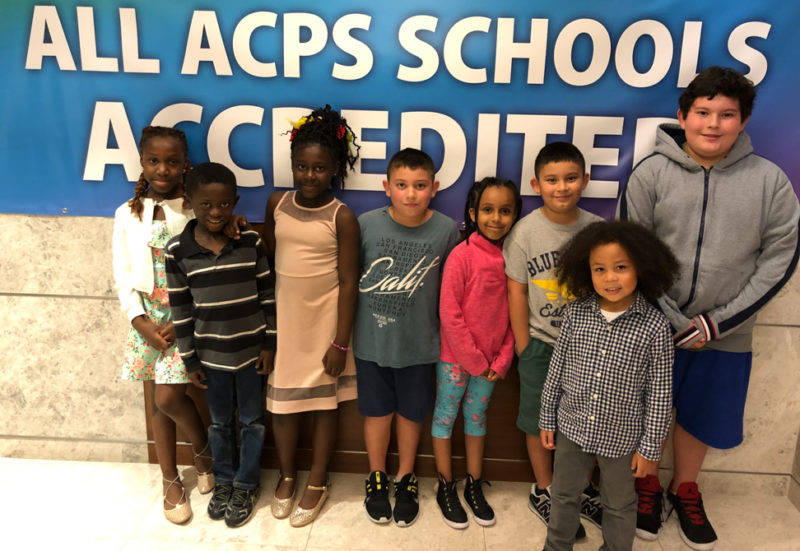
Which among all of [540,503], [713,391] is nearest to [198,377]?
[540,503]

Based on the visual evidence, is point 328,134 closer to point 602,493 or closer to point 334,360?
point 334,360

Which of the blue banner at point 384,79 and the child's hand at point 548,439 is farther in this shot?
the blue banner at point 384,79

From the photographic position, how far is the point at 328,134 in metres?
2.21

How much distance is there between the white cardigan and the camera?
2.19 m

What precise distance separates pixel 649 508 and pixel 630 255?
45.1 inches

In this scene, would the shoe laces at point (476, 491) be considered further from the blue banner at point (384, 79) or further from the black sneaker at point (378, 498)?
the blue banner at point (384, 79)

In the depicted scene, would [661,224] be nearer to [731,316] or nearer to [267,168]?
[731,316]

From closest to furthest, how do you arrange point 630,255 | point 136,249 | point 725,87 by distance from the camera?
point 630,255 → point 725,87 → point 136,249

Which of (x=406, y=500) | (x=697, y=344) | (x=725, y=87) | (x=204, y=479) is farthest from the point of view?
(x=204, y=479)

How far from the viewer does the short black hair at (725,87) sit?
1949mm

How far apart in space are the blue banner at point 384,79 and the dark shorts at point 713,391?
677mm

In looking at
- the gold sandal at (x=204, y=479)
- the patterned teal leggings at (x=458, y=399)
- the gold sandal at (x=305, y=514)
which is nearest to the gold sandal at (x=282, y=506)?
the gold sandal at (x=305, y=514)

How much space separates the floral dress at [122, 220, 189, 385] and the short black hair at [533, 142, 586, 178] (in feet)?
4.64

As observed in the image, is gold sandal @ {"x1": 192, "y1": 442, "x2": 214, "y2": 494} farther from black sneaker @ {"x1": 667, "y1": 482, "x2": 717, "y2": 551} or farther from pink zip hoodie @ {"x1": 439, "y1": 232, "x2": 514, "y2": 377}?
black sneaker @ {"x1": 667, "y1": 482, "x2": 717, "y2": 551}
